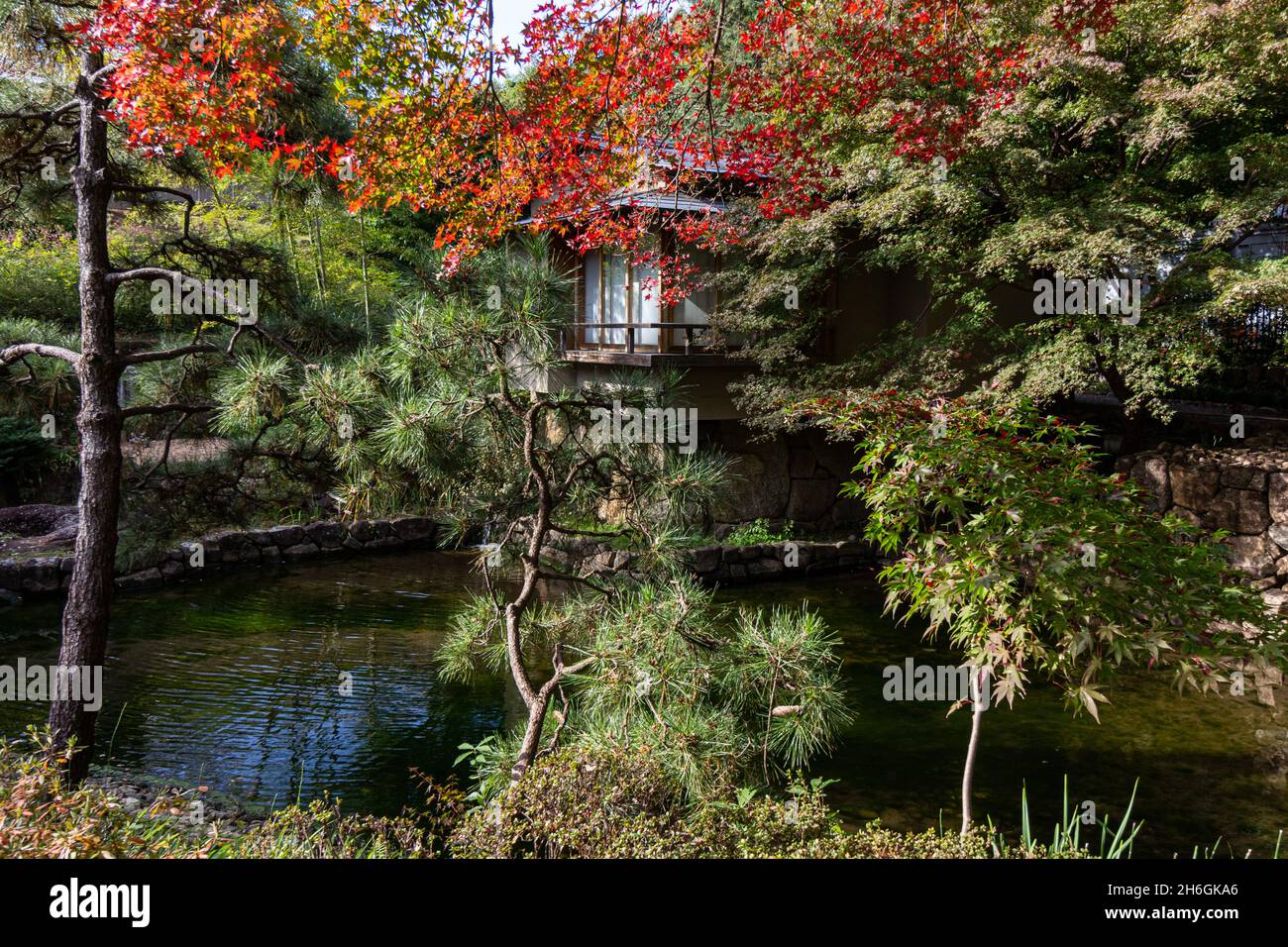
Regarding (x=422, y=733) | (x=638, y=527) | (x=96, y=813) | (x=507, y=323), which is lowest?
(x=422, y=733)

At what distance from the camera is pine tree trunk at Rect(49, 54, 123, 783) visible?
5340mm

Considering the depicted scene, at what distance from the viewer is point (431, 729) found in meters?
6.68

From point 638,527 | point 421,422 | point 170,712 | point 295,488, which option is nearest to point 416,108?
point 421,422

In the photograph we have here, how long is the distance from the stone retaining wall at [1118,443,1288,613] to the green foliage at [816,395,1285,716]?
20.1 feet

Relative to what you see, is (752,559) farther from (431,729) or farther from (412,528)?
(431,729)

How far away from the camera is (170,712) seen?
268 inches

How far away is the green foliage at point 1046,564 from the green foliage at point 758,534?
8.22 m

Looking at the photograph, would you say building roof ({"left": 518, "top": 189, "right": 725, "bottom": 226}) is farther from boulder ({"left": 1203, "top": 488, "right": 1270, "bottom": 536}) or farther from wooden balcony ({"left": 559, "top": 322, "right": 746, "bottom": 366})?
boulder ({"left": 1203, "top": 488, "right": 1270, "bottom": 536})

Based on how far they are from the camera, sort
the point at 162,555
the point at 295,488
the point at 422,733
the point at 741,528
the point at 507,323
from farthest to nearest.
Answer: the point at 741,528 → the point at 295,488 → the point at 162,555 → the point at 422,733 → the point at 507,323

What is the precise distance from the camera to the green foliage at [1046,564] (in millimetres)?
3412

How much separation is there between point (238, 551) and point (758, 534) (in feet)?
23.7
